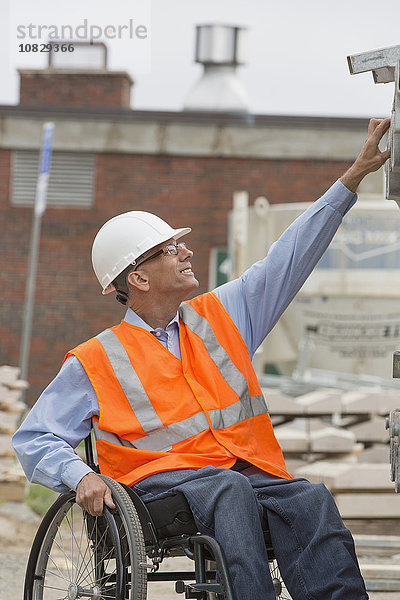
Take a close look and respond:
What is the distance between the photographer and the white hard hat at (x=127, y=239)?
4348 mm

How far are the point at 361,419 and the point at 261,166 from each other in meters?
10.1

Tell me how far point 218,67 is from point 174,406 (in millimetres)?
23635

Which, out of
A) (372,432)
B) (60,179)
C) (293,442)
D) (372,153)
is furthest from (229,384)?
(60,179)

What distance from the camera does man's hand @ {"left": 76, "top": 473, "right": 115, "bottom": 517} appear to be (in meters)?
3.80

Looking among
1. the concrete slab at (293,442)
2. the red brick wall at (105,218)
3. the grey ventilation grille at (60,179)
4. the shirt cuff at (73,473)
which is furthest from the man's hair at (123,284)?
the grey ventilation grille at (60,179)

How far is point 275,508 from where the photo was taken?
3.76 meters

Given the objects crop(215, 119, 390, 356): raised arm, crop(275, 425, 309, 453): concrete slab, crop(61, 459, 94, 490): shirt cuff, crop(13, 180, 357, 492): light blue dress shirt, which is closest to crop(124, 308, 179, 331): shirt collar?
crop(13, 180, 357, 492): light blue dress shirt

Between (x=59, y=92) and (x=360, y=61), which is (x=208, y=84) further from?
(x=360, y=61)

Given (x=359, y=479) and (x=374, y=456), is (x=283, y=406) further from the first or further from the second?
(x=359, y=479)

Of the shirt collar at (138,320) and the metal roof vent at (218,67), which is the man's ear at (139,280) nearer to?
the shirt collar at (138,320)

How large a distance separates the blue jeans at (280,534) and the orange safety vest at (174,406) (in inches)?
7.7

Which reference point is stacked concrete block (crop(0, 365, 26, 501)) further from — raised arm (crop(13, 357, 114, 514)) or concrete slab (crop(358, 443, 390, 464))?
raised arm (crop(13, 357, 114, 514))

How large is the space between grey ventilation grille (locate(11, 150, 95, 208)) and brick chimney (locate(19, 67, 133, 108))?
56.4 inches

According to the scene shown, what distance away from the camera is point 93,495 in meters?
3.81
